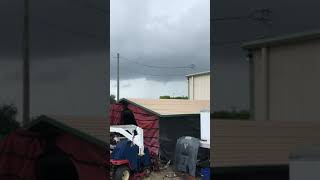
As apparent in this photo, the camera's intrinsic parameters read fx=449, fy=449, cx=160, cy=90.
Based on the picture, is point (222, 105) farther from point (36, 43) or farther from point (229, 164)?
point (36, 43)

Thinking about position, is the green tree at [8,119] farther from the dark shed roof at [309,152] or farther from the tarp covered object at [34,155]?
the dark shed roof at [309,152]

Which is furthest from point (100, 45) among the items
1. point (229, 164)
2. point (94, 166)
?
point (229, 164)

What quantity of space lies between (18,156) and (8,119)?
152 mm

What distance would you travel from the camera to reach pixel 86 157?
1.83 metres

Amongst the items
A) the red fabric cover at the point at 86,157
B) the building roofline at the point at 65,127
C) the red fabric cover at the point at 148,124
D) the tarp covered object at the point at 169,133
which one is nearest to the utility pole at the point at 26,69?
the building roofline at the point at 65,127

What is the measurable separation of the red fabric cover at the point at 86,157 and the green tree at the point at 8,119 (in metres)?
0.20

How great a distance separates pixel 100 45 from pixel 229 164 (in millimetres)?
726

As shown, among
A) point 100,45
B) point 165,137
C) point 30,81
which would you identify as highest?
point 100,45

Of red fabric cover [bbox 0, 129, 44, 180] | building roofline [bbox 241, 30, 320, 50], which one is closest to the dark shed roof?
building roofline [bbox 241, 30, 320, 50]

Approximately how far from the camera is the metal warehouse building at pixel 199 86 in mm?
2138

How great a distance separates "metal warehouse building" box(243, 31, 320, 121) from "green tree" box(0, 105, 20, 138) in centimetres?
95

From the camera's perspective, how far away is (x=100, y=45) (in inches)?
70.7

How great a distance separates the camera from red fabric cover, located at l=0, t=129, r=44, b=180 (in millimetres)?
1729

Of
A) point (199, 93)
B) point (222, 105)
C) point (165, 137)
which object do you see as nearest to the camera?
point (222, 105)
